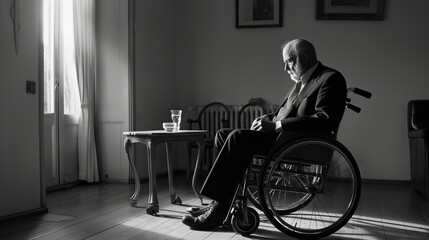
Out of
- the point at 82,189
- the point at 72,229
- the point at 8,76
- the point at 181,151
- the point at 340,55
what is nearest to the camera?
the point at 72,229

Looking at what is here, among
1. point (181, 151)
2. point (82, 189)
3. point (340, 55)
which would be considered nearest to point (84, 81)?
point (82, 189)

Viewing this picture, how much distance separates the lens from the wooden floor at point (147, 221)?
2.44 metres

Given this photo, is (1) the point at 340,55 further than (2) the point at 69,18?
Yes

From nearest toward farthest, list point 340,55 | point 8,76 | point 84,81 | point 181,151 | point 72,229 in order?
point 72,229 → point 8,76 → point 84,81 → point 340,55 → point 181,151

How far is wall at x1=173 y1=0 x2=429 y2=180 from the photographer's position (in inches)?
188

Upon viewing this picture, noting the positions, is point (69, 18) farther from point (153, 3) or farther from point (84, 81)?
point (153, 3)

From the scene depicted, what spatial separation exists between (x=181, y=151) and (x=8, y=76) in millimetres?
2857

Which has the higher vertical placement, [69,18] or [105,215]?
[69,18]

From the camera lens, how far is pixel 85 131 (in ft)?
14.3

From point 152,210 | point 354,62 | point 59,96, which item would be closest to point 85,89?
point 59,96

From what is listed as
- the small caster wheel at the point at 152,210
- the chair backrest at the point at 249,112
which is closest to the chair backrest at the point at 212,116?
the chair backrest at the point at 249,112

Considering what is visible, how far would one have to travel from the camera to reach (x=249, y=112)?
500cm

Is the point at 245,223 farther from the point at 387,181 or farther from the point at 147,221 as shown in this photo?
the point at 387,181

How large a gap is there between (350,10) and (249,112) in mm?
1471
